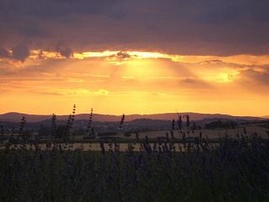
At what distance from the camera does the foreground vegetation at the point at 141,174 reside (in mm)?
8781

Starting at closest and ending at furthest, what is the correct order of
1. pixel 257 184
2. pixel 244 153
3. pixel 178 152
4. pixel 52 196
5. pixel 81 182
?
pixel 52 196
pixel 81 182
pixel 257 184
pixel 244 153
pixel 178 152

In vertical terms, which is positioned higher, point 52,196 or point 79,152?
point 79,152

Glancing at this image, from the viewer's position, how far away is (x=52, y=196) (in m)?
8.41

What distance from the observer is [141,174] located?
974 cm

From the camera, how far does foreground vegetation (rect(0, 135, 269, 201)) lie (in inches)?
346

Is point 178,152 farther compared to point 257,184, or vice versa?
point 178,152

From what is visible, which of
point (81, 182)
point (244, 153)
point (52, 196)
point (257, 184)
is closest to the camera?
point (52, 196)

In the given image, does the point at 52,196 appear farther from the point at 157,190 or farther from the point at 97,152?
the point at 97,152

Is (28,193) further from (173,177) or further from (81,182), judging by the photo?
(173,177)

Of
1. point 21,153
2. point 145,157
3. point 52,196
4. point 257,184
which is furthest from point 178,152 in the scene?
point 52,196

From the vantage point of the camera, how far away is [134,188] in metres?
9.31

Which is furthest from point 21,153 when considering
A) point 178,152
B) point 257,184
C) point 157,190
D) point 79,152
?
point 257,184

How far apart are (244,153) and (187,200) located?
6.40ft

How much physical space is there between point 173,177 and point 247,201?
141 cm
